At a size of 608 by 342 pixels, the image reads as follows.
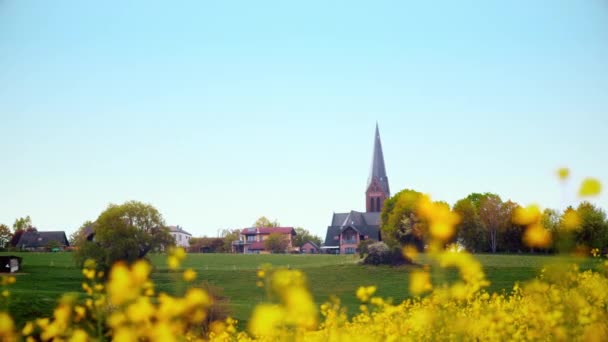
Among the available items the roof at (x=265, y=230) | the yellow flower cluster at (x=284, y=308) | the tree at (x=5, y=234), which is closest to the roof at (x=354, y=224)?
the roof at (x=265, y=230)

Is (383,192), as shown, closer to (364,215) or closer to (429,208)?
(364,215)

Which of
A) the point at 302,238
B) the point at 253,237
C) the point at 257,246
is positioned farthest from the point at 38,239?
the point at 302,238

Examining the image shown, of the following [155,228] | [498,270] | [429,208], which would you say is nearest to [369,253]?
[498,270]

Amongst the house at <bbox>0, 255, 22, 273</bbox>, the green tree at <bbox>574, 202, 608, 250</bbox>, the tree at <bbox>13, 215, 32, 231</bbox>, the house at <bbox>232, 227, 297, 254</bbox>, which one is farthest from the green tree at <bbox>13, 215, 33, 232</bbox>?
the green tree at <bbox>574, 202, 608, 250</bbox>

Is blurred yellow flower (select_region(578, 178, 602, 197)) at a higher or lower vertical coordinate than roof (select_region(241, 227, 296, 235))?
lower

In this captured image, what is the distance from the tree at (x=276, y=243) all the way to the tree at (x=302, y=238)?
15.8m

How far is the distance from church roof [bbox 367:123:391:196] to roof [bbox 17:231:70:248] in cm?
5415

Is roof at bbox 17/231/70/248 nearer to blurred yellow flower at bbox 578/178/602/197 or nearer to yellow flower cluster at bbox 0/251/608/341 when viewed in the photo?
yellow flower cluster at bbox 0/251/608/341

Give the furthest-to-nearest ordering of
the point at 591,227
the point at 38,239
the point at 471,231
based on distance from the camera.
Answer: the point at 38,239
the point at 471,231
the point at 591,227

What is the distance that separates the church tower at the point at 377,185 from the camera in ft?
372

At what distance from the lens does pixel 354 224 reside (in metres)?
101

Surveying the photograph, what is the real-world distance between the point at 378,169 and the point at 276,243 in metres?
35.2

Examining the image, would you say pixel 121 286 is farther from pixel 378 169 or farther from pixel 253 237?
pixel 378 169

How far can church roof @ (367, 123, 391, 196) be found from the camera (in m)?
115
